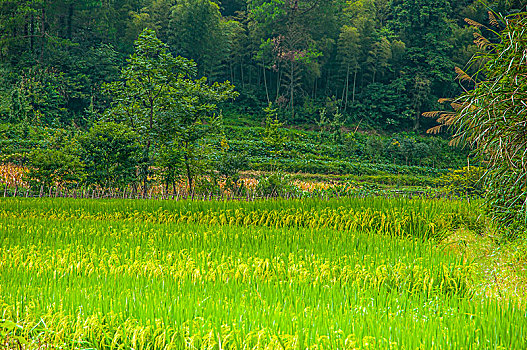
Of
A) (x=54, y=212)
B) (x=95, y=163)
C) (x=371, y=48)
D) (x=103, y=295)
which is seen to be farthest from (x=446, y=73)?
(x=103, y=295)

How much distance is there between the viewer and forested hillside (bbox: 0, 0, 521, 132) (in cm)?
4041

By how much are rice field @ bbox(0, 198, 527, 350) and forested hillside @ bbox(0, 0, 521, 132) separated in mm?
36159

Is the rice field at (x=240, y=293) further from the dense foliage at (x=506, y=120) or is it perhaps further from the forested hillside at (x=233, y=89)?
the forested hillside at (x=233, y=89)

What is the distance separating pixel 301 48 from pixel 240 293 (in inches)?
1903

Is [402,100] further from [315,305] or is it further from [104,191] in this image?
[315,305]

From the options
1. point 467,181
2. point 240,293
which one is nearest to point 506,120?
point 240,293

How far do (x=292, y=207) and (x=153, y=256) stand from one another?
4.31m

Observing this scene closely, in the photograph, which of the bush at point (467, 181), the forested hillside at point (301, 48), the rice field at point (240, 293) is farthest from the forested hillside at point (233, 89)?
the rice field at point (240, 293)

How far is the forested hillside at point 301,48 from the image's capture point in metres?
40.4

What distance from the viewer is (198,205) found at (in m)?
8.88

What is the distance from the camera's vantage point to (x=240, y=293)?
318 cm

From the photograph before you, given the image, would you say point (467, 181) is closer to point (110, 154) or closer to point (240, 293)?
point (240, 293)

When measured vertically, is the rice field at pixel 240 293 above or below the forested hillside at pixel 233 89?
below

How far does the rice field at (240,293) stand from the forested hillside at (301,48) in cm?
3616
